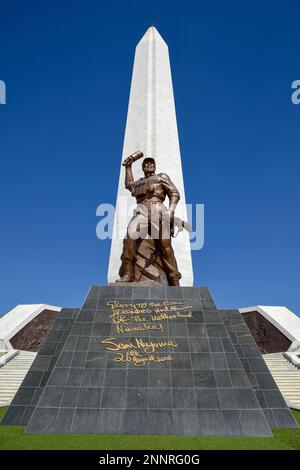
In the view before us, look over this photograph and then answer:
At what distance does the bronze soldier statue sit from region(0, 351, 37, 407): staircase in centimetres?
370

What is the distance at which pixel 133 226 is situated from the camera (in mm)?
7598

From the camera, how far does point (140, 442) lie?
3.74 meters

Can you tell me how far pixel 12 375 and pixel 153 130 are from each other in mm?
16189

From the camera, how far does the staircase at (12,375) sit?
7723 mm

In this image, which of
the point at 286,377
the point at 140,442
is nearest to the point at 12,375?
the point at 140,442

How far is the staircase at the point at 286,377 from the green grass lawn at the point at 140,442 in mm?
3268

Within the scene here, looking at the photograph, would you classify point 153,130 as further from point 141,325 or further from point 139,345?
point 139,345

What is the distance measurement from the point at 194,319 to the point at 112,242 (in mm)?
13960

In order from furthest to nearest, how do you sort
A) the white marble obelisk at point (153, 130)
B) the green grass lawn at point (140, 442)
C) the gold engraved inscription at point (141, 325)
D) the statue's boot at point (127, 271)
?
1. the white marble obelisk at point (153, 130)
2. the statue's boot at point (127, 271)
3. the gold engraved inscription at point (141, 325)
4. the green grass lawn at point (140, 442)

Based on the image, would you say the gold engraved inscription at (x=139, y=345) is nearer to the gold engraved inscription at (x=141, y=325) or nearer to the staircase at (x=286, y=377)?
the gold engraved inscription at (x=141, y=325)

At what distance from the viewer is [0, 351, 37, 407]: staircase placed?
7.72m

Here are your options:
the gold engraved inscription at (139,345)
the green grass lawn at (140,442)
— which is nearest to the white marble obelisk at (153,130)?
the gold engraved inscription at (139,345)
